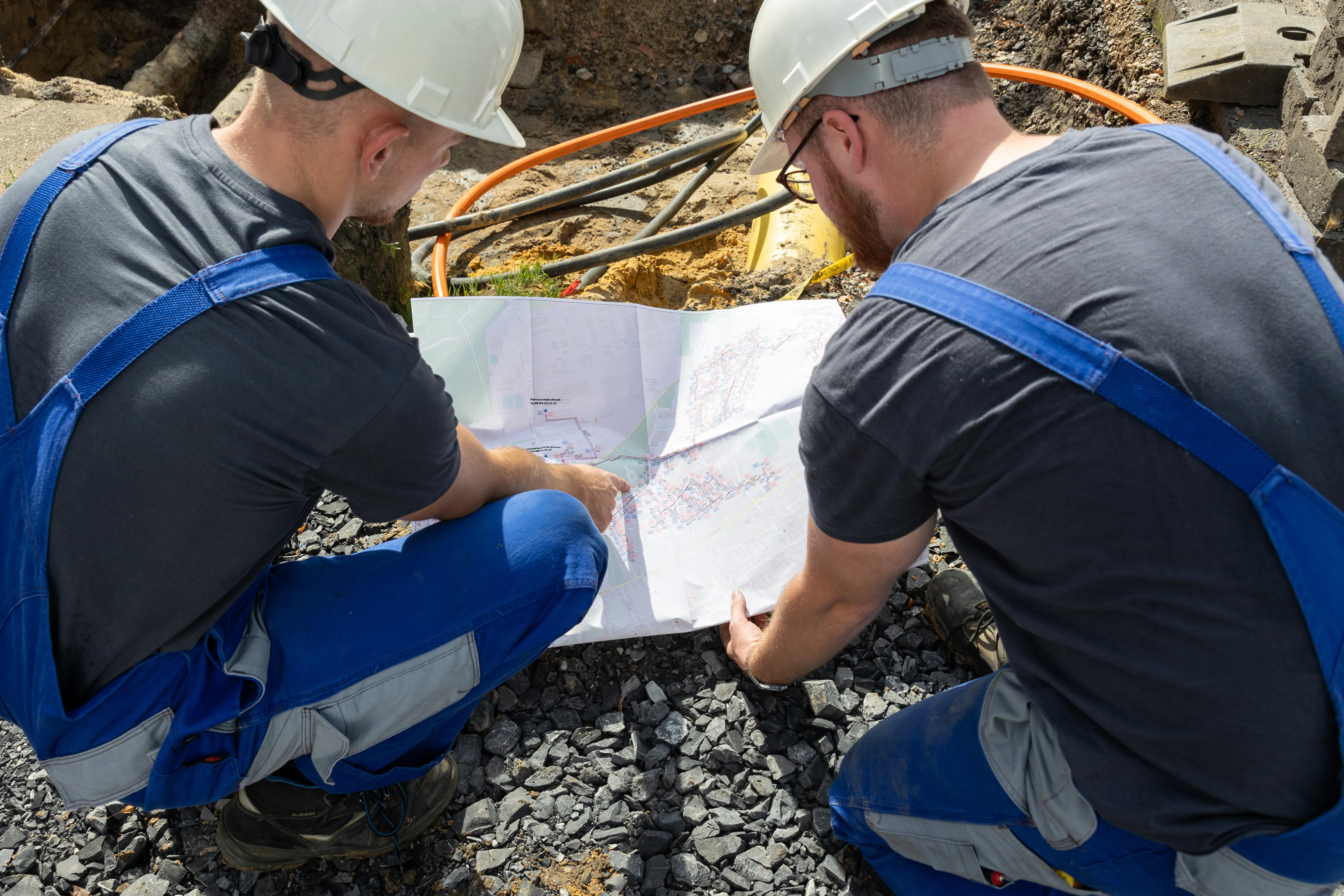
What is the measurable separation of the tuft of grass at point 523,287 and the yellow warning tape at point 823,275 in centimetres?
97

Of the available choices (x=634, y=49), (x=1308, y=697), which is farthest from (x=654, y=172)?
(x=1308, y=697)

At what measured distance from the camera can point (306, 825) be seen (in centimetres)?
186

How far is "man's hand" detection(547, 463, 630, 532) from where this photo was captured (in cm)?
212

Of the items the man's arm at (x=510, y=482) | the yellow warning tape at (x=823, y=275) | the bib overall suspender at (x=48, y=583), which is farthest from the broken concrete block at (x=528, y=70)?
the bib overall suspender at (x=48, y=583)

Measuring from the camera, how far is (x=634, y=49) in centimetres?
575

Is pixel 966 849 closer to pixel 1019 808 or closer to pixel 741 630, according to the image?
pixel 1019 808

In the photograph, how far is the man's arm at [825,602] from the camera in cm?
150

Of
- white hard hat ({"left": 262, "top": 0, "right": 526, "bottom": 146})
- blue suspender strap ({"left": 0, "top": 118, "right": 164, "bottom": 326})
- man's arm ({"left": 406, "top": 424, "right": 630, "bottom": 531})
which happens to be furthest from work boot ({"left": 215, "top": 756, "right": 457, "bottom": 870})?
white hard hat ({"left": 262, "top": 0, "right": 526, "bottom": 146})

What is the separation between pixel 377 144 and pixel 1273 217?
1499 millimetres

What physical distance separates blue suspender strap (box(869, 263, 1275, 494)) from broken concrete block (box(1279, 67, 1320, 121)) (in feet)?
9.51

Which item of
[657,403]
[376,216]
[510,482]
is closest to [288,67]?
[376,216]

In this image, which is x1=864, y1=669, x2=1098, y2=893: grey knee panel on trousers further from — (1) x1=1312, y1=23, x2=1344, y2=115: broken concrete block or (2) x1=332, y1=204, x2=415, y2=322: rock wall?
(1) x1=1312, y1=23, x2=1344, y2=115: broken concrete block

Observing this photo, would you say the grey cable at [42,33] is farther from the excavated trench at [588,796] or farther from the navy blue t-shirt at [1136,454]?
the navy blue t-shirt at [1136,454]

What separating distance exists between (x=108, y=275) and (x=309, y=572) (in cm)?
71
